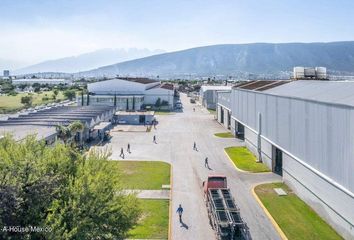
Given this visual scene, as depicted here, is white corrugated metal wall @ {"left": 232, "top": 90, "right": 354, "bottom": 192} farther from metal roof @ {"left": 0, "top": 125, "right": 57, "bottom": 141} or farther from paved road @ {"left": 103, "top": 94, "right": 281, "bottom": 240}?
metal roof @ {"left": 0, "top": 125, "right": 57, "bottom": 141}

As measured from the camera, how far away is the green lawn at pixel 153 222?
20.7m

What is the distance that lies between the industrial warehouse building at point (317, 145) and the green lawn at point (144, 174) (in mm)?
9862

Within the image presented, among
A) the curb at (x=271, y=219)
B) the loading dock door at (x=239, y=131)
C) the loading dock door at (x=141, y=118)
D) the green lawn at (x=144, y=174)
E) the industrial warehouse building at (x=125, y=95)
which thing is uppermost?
the industrial warehouse building at (x=125, y=95)

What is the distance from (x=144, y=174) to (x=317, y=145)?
A: 15.5 metres

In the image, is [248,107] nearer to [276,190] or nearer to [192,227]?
[276,190]

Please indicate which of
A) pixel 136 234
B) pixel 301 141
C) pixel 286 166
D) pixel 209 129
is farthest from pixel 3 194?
pixel 209 129

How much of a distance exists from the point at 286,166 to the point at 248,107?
16.1 meters

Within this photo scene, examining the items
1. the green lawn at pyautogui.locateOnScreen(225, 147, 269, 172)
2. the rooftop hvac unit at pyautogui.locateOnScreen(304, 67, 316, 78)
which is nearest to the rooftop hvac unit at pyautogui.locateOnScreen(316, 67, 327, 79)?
the rooftop hvac unit at pyautogui.locateOnScreen(304, 67, 316, 78)

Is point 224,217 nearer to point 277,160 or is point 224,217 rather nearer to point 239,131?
point 277,160

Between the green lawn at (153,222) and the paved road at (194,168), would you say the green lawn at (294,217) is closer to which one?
the paved road at (194,168)

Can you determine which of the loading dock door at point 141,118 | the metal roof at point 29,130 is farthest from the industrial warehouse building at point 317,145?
the loading dock door at point 141,118

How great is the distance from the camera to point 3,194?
12.0 meters

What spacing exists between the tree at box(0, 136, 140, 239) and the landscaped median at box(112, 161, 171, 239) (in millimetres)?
2744

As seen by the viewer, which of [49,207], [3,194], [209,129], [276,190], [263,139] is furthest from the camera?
[209,129]
